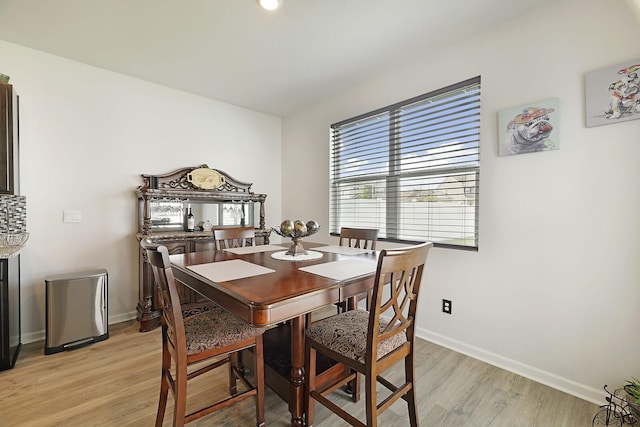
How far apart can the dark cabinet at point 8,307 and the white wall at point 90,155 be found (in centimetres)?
21

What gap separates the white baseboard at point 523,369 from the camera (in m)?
1.77

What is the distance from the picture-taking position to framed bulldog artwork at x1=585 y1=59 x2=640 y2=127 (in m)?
1.62

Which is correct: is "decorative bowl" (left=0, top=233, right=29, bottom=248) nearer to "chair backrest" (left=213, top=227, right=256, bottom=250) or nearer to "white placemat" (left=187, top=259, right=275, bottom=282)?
"chair backrest" (left=213, top=227, right=256, bottom=250)

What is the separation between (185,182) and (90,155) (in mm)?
885

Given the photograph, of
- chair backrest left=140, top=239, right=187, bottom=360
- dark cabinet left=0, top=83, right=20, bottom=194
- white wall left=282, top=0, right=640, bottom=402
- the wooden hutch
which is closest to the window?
white wall left=282, top=0, right=640, bottom=402

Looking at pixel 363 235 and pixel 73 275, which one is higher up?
pixel 363 235

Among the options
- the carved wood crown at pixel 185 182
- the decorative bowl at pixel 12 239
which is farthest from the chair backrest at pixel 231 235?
the decorative bowl at pixel 12 239

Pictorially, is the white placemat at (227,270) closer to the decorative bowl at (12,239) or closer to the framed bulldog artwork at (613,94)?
the decorative bowl at (12,239)

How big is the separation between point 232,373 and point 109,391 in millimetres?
825

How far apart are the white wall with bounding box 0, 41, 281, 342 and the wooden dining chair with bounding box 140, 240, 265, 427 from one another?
1.91m

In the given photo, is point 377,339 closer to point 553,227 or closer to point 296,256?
point 296,256

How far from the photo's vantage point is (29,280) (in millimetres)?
2508

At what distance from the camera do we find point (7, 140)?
211 cm

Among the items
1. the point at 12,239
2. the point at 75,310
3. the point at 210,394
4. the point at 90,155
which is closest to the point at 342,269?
the point at 210,394
